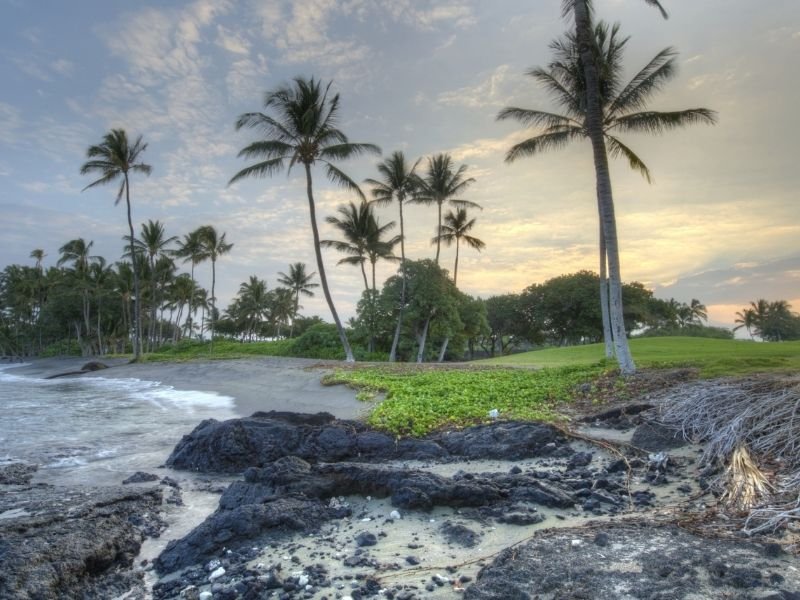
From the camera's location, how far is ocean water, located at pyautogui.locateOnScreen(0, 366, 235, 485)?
26.1ft

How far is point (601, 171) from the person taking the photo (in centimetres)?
1411

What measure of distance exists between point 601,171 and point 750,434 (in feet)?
32.5

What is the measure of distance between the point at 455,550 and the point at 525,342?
171ft

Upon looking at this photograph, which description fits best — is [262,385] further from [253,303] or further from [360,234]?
[253,303]

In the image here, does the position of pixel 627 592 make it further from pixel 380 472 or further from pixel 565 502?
pixel 380 472

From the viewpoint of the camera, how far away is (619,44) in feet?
57.1

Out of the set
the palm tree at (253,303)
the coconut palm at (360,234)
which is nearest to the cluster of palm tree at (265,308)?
the palm tree at (253,303)

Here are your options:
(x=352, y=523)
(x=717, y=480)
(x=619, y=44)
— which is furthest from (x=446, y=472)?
(x=619, y=44)

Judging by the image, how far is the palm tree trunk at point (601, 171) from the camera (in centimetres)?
1358

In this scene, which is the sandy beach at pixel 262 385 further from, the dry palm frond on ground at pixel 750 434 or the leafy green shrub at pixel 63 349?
the leafy green shrub at pixel 63 349

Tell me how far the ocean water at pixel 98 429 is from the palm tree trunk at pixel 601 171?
1049cm

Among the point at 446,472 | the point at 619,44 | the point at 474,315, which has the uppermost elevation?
the point at 619,44

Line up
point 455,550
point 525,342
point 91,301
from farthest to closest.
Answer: point 91,301 → point 525,342 → point 455,550

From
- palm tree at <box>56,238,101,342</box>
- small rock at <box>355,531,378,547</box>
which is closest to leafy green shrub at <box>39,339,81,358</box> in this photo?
palm tree at <box>56,238,101,342</box>
